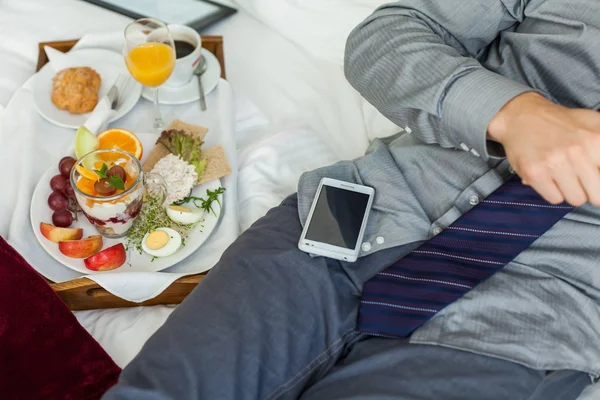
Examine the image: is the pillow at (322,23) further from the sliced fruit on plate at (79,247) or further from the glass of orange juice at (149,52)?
the sliced fruit on plate at (79,247)

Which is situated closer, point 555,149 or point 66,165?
point 555,149

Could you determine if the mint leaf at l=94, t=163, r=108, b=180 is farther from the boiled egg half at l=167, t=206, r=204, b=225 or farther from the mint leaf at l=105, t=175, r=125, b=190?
the boiled egg half at l=167, t=206, r=204, b=225

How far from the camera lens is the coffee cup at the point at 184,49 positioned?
4.22 ft

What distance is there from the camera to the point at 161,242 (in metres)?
1.06

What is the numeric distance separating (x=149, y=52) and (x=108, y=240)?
0.36m

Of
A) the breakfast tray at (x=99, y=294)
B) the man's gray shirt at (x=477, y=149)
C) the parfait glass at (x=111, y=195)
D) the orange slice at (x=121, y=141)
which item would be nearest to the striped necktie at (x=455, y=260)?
the man's gray shirt at (x=477, y=149)

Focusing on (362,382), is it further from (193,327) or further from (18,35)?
(18,35)

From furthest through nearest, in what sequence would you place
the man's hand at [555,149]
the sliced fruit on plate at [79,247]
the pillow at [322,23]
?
the pillow at [322,23]
the sliced fruit on plate at [79,247]
the man's hand at [555,149]

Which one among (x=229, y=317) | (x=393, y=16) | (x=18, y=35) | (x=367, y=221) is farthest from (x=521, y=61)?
(x=18, y=35)

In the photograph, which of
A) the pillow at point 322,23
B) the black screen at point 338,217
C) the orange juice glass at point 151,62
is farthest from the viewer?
the pillow at point 322,23

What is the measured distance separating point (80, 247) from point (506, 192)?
0.67 m

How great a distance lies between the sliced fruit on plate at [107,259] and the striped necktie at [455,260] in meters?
0.42

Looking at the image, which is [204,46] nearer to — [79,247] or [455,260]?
[79,247]

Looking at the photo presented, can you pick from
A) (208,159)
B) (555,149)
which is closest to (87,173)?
(208,159)
